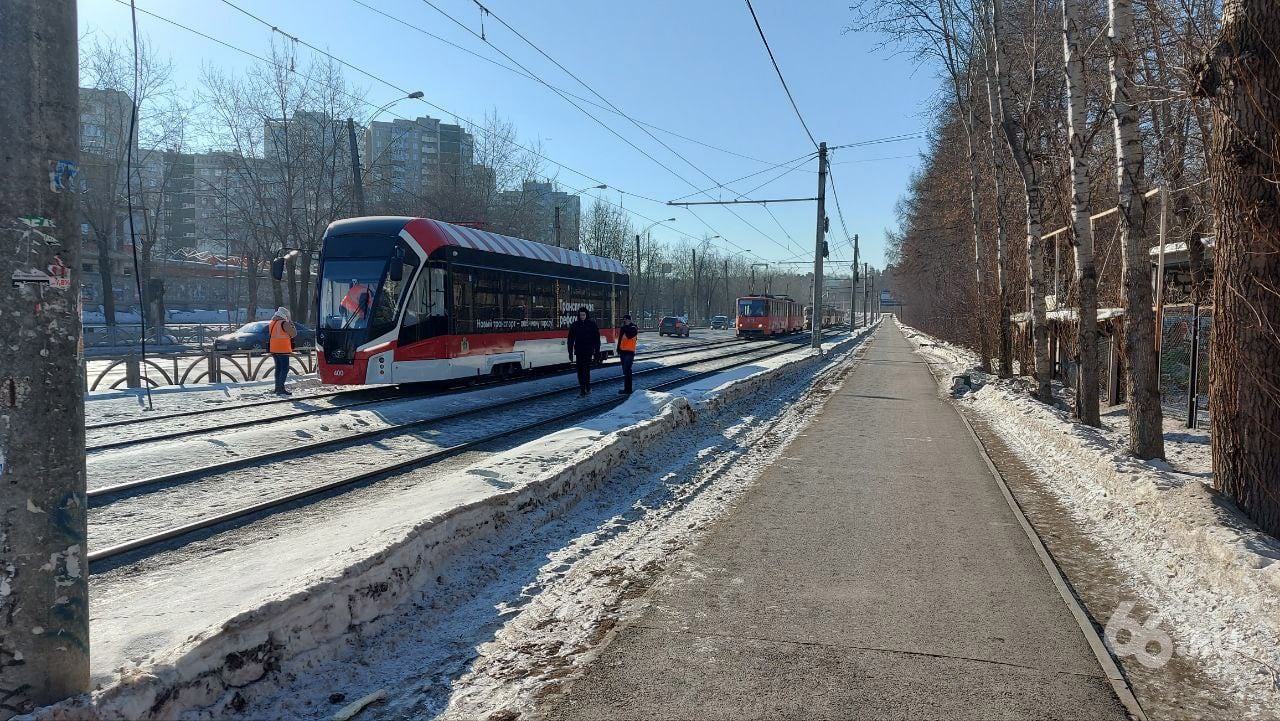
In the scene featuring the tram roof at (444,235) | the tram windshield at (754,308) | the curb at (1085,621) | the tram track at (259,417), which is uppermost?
the tram roof at (444,235)

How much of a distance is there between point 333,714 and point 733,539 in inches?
139

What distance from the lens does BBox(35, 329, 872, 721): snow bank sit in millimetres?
2998

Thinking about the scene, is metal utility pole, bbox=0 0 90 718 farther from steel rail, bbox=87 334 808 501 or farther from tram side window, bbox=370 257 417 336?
tram side window, bbox=370 257 417 336

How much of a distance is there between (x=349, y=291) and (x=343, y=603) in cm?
1159

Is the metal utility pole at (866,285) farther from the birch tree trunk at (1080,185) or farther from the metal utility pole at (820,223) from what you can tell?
the birch tree trunk at (1080,185)

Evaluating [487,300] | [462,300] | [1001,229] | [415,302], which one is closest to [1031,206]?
[1001,229]

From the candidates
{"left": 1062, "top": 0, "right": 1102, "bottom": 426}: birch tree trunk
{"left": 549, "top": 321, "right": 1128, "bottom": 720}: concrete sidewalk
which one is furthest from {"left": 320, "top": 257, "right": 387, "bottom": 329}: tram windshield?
{"left": 1062, "top": 0, "right": 1102, "bottom": 426}: birch tree trunk

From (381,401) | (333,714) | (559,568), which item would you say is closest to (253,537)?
(559,568)

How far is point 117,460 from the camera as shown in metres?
8.56

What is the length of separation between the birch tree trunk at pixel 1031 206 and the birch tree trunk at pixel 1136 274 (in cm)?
603

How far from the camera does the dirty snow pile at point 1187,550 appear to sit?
4.12 meters

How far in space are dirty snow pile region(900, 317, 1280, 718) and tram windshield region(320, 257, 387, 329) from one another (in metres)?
11.3

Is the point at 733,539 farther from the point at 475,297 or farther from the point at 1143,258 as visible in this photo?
the point at 475,297

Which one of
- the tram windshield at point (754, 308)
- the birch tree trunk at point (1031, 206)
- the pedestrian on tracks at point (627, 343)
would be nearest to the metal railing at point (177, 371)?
the pedestrian on tracks at point (627, 343)
